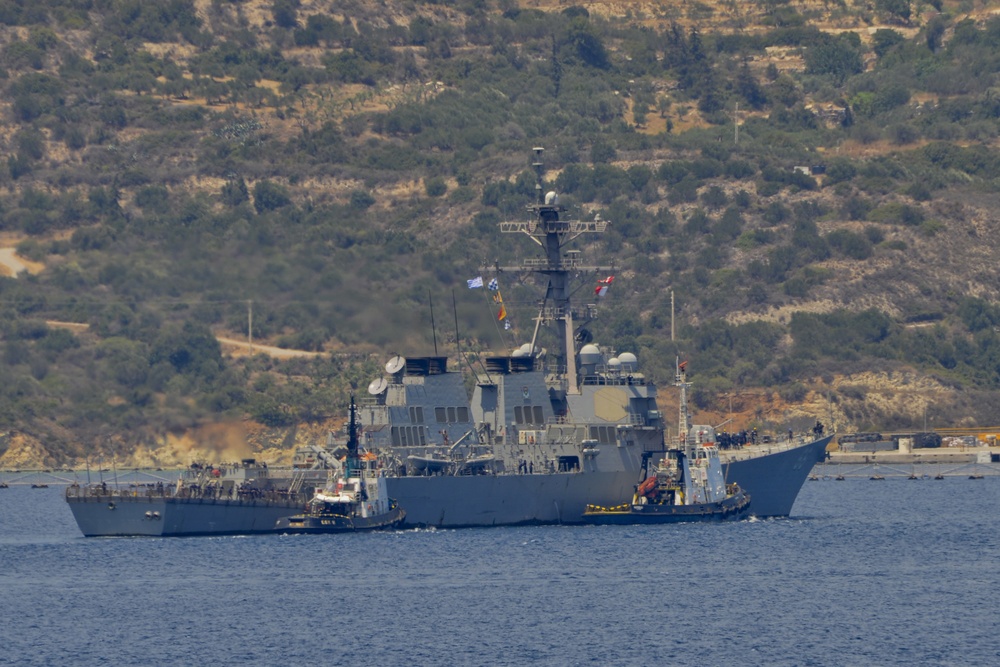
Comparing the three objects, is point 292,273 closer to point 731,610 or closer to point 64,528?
point 64,528

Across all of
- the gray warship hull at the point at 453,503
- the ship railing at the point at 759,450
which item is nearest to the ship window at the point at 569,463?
the gray warship hull at the point at 453,503

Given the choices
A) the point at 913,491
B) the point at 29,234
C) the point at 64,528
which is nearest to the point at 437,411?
the point at 64,528

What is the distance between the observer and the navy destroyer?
72.4 meters

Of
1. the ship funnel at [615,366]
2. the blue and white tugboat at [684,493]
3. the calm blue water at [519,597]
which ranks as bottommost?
the calm blue water at [519,597]

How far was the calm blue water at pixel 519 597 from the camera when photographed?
49.7 metres

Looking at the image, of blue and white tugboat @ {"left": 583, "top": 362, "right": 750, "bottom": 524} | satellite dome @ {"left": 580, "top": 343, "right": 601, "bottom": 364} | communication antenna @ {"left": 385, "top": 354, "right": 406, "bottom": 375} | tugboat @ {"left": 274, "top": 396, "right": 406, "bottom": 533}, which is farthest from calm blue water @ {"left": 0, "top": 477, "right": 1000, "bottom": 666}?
satellite dome @ {"left": 580, "top": 343, "right": 601, "bottom": 364}

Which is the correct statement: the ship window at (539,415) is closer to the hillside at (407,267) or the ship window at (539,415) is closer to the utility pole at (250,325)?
the hillside at (407,267)

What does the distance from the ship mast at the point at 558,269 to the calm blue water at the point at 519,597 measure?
296 inches

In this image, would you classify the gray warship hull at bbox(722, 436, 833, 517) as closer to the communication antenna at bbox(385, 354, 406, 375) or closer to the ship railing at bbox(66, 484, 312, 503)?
the communication antenna at bbox(385, 354, 406, 375)

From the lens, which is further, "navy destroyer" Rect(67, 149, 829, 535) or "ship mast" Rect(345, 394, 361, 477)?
"navy destroyer" Rect(67, 149, 829, 535)

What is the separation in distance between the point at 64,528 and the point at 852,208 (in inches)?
4142

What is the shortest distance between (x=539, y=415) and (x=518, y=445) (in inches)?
67.4

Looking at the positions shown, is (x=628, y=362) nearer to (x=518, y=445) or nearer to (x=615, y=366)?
(x=615, y=366)

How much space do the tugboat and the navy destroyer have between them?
2.51ft
